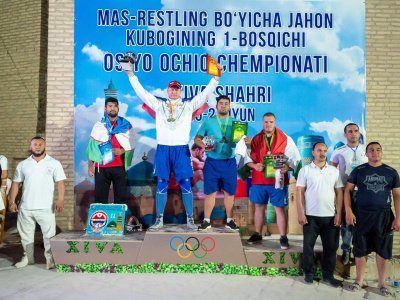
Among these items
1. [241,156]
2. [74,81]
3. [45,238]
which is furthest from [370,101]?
[45,238]

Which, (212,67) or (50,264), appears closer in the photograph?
(50,264)

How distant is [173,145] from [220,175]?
2.80 feet

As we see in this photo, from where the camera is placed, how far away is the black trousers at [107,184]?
6.11 m

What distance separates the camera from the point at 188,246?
536 cm

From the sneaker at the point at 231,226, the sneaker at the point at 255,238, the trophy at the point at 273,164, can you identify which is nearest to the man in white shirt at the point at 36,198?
the sneaker at the point at 231,226

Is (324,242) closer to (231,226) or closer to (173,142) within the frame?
(231,226)

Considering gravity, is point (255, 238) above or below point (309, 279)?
above

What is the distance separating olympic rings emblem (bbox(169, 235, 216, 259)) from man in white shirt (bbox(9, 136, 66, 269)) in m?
1.70

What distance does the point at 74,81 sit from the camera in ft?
21.8

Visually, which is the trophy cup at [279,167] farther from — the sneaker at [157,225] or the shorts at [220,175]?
the sneaker at [157,225]

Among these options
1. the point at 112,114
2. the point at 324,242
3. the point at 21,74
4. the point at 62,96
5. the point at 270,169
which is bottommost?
the point at 324,242

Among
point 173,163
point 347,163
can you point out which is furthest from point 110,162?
point 347,163

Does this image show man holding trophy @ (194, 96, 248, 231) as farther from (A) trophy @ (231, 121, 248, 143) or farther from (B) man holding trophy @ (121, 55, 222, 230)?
(B) man holding trophy @ (121, 55, 222, 230)

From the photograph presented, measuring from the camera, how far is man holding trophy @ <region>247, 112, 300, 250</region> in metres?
5.73
